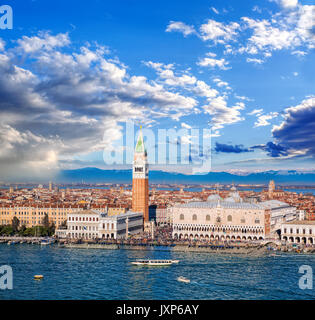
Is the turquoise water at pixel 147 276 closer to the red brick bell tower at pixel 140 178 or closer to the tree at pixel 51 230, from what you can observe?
the tree at pixel 51 230

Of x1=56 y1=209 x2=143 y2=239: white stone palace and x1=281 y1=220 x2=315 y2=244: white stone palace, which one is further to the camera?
x1=56 y1=209 x2=143 y2=239: white stone palace

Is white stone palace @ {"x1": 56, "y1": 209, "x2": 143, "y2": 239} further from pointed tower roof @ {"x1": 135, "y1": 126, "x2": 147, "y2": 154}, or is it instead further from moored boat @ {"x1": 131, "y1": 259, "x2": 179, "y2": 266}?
moored boat @ {"x1": 131, "y1": 259, "x2": 179, "y2": 266}

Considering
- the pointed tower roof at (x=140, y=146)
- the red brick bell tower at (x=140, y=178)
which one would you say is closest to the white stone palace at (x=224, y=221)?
the red brick bell tower at (x=140, y=178)

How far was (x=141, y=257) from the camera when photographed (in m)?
25.0

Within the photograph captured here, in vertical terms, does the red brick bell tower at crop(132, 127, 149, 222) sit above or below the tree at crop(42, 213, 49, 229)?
above

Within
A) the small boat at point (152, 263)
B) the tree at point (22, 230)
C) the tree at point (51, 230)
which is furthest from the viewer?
the tree at point (51, 230)

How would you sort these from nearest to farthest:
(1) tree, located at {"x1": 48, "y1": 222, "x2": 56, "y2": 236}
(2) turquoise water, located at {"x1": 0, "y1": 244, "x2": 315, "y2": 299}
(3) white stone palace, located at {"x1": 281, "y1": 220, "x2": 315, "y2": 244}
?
(2) turquoise water, located at {"x1": 0, "y1": 244, "x2": 315, "y2": 299} → (3) white stone palace, located at {"x1": 281, "y1": 220, "x2": 315, "y2": 244} → (1) tree, located at {"x1": 48, "y1": 222, "x2": 56, "y2": 236}

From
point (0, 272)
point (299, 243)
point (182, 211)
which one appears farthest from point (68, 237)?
point (299, 243)

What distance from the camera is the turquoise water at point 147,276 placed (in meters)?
17.2

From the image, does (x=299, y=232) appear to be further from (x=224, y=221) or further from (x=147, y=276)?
(x=147, y=276)

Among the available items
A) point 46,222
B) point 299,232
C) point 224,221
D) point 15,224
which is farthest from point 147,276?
point 15,224

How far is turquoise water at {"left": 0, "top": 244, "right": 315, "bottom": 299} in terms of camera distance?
17.2 m

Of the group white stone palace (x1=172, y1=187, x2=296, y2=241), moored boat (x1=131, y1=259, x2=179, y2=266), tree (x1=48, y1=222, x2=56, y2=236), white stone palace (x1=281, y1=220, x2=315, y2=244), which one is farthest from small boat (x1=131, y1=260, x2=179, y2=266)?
tree (x1=48, y1=222, x2=56, y2=236)
